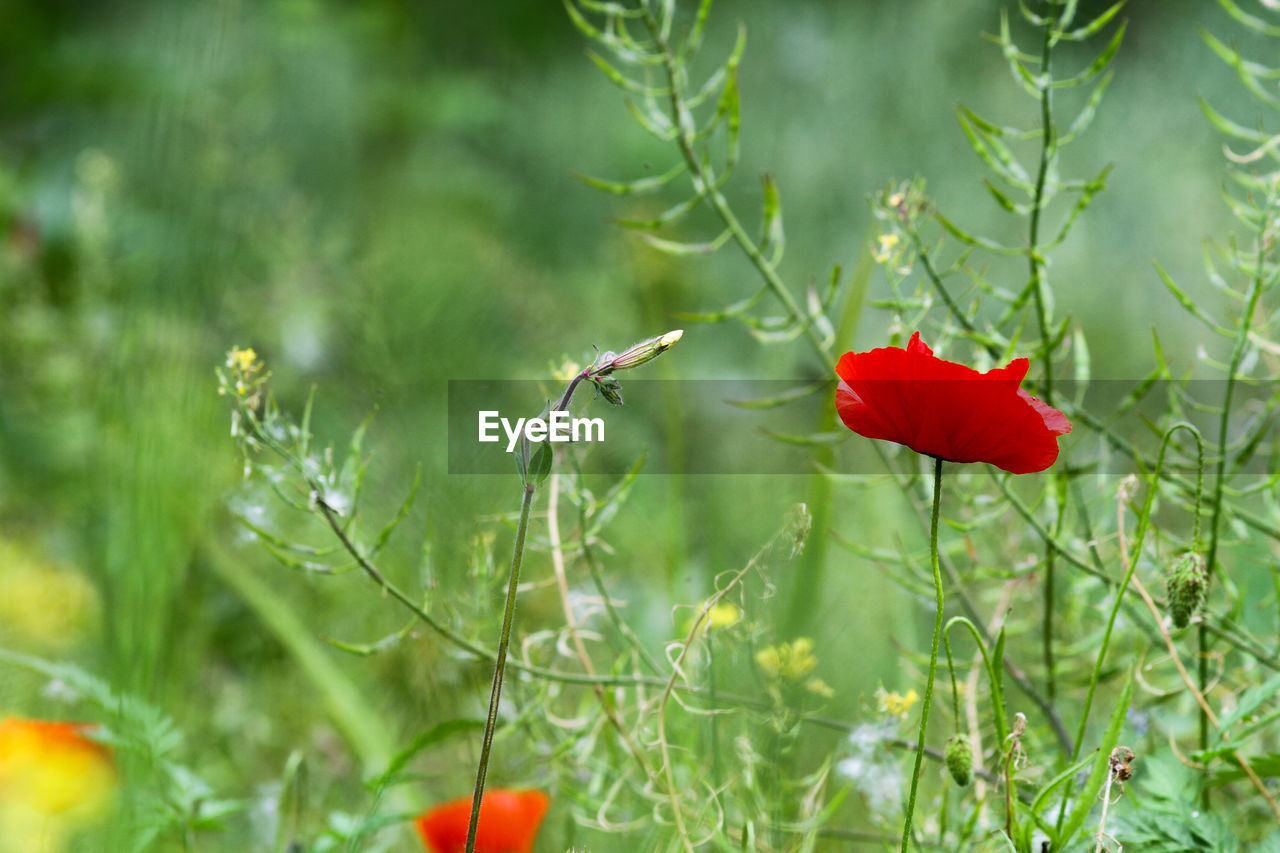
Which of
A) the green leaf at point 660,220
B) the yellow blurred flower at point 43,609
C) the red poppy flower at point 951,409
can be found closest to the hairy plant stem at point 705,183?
the green leaf at point 660,220

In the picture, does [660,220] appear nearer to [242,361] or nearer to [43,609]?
[242,361]

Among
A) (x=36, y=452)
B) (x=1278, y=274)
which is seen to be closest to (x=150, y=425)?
(x=1278, y=274)

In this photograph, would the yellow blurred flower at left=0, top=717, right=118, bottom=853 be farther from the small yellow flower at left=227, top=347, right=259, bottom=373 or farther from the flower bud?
the flower bud

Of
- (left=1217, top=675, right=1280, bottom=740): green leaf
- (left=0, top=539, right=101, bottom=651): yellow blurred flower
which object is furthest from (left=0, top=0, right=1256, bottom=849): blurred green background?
(left=1217, top=675, right=1280, bottom=740): green leaf

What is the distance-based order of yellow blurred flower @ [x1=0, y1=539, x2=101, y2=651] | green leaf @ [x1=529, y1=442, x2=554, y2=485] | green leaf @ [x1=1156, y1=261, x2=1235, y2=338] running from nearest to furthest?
green leaf @ [x1=529, y1=442, x2=554, y2=485]
green leaf @ [x1=1156, y1=261, x2=1235, y2=338]
yellow blurred flower @ [x1=0, y1=539, x2=101, y2=651]

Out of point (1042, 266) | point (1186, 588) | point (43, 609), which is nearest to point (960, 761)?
point (1186, 588)

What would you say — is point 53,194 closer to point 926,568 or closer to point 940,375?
point 926,568
